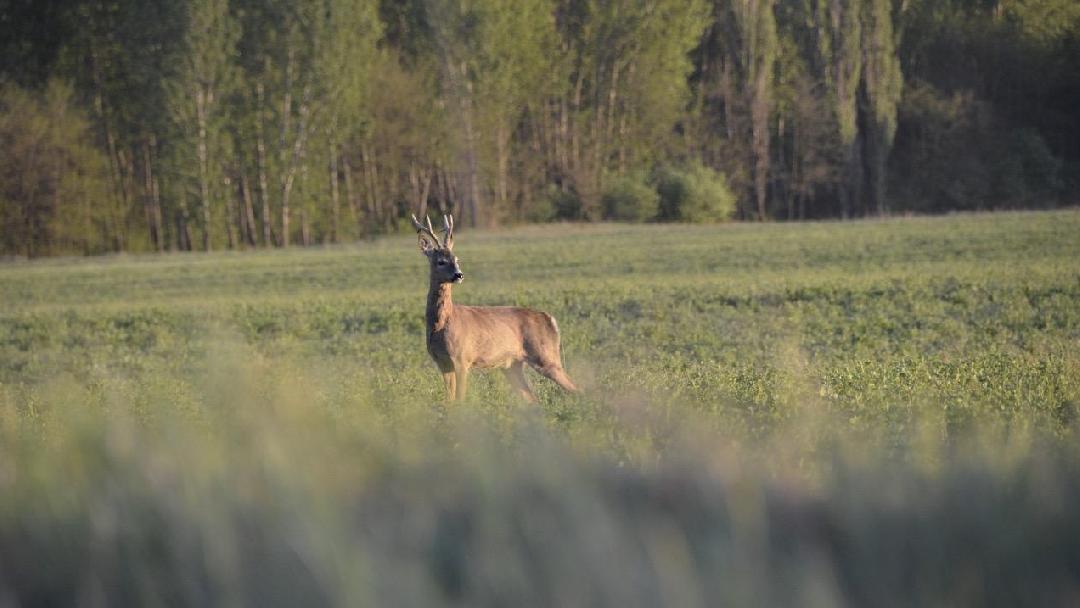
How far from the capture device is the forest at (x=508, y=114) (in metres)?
53.4

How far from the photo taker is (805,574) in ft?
7.73

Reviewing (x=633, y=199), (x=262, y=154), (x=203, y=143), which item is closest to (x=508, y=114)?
(x=633, y=199)

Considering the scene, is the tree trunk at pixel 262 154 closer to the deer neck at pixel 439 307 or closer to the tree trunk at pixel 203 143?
the tree trunk at pixel 203 143

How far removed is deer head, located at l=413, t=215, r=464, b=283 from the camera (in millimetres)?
9805

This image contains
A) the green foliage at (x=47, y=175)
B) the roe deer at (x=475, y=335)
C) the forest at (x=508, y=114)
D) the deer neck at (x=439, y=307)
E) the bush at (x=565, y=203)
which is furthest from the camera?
the bush at (x=565, y=203)

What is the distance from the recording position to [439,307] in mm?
9781

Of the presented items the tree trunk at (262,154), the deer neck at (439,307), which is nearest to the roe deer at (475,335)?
the deer neck at (439,307)

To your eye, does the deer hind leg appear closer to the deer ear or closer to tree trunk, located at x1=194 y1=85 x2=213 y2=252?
the deer ear

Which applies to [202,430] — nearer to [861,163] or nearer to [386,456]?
[386,456]

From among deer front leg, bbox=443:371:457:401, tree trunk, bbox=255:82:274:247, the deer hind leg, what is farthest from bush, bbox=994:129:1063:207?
deer front leg, bbox=443:371:457:401

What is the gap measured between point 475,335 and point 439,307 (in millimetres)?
365

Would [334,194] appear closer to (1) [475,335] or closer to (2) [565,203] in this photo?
(2) [565,203]

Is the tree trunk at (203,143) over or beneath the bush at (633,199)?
over

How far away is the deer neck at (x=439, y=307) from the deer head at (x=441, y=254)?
0.06 metres
